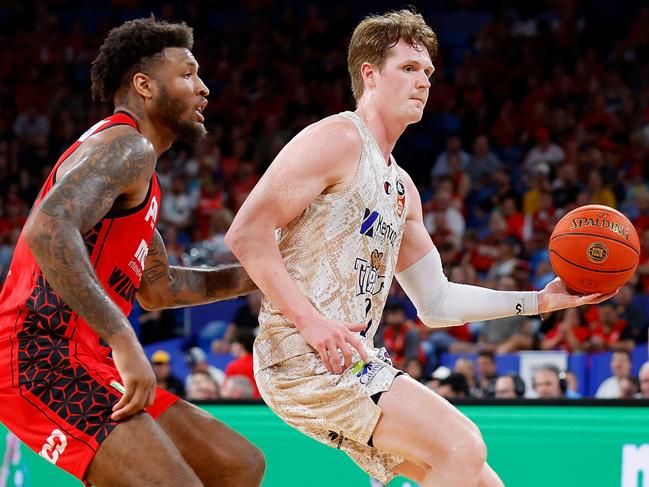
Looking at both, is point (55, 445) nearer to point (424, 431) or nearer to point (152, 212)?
point (152, 212)

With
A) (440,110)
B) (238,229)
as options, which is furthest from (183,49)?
(440,110)

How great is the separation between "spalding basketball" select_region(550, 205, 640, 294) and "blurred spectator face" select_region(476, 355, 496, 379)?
13.0 feet

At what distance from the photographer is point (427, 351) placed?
355 inches

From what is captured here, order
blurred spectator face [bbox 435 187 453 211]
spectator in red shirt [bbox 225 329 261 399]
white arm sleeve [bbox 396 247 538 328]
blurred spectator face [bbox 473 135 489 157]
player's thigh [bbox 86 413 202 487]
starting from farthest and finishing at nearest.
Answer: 1. blurred spectator face [bbox 473 135 489 157]
2. blurred spectator face [bbox 435 187 453 211]
3. spectator in red shirt [bbox 225 329 261 399]
4. white arm sleeve [bbox 396 247 538 328]
5. player's thigh [bbox 86 413 202 487]

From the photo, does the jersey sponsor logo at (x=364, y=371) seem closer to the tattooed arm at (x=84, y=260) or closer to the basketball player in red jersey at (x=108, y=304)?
the basketball player in red jersey at (x=108, y=304)

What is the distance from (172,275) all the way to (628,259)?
183 cm

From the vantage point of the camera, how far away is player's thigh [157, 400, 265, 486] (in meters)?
3.69

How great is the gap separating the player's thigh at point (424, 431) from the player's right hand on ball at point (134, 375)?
87 centimetres

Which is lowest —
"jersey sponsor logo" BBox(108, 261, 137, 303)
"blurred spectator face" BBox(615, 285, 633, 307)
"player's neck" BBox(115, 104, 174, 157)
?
"jersey sponsor logo" BBox(108, 261, 137, 303)

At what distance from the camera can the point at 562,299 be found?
423 centimetres

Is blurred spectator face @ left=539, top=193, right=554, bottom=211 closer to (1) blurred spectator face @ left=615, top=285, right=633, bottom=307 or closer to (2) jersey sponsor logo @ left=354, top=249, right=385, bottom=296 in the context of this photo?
(1) blurred spectator face @ left=615, top=285, right=633, bottom=307

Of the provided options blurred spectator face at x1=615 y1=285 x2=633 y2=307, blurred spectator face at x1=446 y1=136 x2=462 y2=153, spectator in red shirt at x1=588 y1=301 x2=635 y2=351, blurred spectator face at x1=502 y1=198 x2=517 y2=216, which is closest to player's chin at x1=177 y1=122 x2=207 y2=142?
spectator in red shirt at x1=588 y1=301 x2=635 y2=351

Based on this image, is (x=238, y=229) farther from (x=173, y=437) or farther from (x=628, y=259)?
(x=628, y=259)

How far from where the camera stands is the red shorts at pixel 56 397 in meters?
3.27
